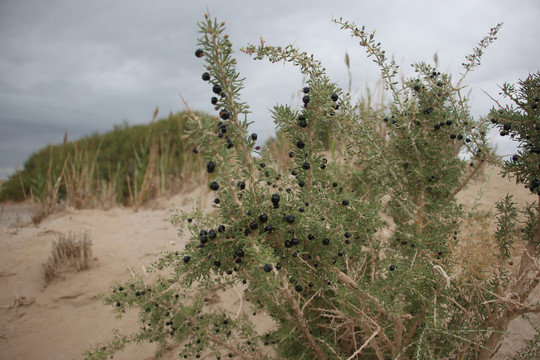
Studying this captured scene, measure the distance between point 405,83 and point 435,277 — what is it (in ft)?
3.91

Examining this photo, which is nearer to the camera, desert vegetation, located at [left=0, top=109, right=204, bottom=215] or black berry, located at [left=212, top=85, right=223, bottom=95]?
black berry, located at [left=212, top=85, right=223, bottom=95]

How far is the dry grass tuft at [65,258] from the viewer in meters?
4.54

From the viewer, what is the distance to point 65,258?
454cm

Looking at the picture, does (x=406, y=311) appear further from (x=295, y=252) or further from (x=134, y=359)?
(x=134, y=359)

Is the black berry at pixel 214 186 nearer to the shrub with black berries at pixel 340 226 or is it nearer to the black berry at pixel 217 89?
the shrub with black berries at pixel 340 226

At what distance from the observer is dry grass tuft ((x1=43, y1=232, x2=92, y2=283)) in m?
4.54

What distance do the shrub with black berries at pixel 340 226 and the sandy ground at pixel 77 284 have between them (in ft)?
1.96

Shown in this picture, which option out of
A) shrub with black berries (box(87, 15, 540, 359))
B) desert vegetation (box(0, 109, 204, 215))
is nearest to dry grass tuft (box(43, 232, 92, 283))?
desert vegetation (box(0, 109, 204, 215))

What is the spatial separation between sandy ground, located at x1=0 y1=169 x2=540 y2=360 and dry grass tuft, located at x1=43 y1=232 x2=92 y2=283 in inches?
4.0

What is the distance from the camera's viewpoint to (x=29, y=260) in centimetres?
512

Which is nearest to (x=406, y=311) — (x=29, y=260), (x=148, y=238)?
(x=148, y=238)

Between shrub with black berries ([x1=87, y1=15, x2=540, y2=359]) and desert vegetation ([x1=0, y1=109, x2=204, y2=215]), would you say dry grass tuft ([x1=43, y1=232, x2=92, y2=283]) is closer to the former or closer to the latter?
desert vegetation ([x1=0, y1=109, x2=204, y2=215])

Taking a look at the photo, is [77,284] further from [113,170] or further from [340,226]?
[113,170]

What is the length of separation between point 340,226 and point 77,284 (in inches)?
167
